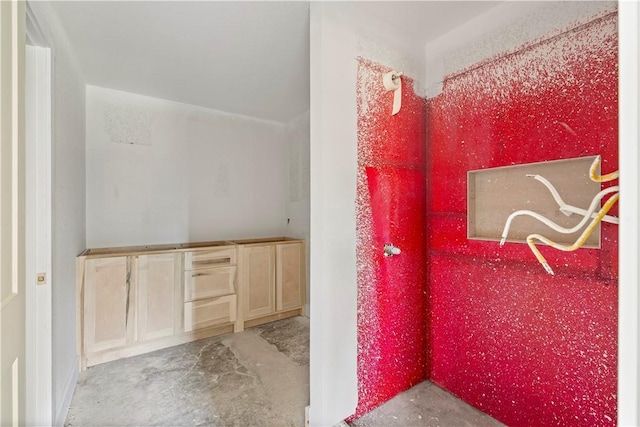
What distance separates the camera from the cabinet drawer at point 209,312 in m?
2.49

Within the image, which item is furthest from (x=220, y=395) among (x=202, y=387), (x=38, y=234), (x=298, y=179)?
(x=298, y=179)

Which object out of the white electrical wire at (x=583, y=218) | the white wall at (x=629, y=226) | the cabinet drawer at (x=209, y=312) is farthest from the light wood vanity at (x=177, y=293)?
the white wall at (x=629, y=226)

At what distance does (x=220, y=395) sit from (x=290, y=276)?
55.4 inches

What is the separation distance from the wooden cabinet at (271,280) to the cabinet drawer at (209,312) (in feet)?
0.44

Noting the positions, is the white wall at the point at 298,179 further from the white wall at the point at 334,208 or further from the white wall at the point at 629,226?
the white wall at the point at 629,226

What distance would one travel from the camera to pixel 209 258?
2.64 metres

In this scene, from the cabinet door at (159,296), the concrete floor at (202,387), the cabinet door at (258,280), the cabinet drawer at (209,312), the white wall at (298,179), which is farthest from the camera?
the white wall at (298,179)

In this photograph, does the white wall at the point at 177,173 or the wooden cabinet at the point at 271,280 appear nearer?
the white wall at the point at 177,173

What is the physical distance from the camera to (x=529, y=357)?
143cm

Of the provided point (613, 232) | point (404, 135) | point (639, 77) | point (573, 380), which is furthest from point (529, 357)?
point (639, 77)

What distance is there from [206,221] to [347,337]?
2.23 meters

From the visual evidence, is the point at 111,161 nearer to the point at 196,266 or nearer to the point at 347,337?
the point at 196,266

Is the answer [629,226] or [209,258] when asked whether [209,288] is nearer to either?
[209,258]

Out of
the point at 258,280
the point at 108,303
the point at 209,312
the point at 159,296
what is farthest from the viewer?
the point at 258,280
